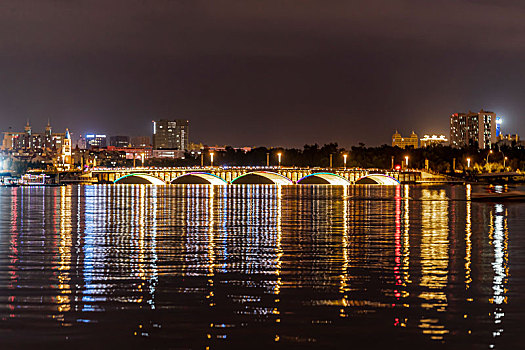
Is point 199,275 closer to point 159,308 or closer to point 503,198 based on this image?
point 159,308

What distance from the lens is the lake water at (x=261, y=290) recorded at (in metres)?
14.6

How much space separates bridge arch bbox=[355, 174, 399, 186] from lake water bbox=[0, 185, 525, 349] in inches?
5421

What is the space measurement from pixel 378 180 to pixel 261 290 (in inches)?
6682

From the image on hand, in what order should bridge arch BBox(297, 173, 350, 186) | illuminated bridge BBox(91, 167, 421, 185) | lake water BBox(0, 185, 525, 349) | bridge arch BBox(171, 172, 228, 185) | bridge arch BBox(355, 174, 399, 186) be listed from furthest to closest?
1. bridge arch BBox(171, 172, 228, 185)
2. bridge arch BBox(355, 174, 399, 186)
3. bridge arch BBox(297, 173, 350, 186)
4. illuminated bridge BBox(91, 167, 421, 185)
5. lake water BBox(0, 185, 525, 349)

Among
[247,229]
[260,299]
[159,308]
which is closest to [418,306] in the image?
[260,299]

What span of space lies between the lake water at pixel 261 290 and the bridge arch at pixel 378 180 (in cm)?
13769

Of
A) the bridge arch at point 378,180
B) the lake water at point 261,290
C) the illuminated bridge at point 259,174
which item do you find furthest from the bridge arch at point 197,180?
the lake water at point 261,290

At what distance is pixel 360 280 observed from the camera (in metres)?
21.3

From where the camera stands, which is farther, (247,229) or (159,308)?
(247,229)

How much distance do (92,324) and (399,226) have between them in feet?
99.7

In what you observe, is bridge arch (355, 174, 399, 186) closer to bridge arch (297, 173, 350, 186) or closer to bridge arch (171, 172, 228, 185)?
bridge arch (297, 173, 350, 186)

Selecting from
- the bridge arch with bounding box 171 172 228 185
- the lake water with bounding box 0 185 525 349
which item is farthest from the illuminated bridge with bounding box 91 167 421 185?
the lake water with bounding box 0 185 525 349

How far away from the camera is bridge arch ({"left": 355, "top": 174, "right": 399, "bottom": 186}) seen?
174438mm

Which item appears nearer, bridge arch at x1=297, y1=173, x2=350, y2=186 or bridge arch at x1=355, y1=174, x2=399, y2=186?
bridge arch at x1=297, y1=173, x2=350, y2=186
